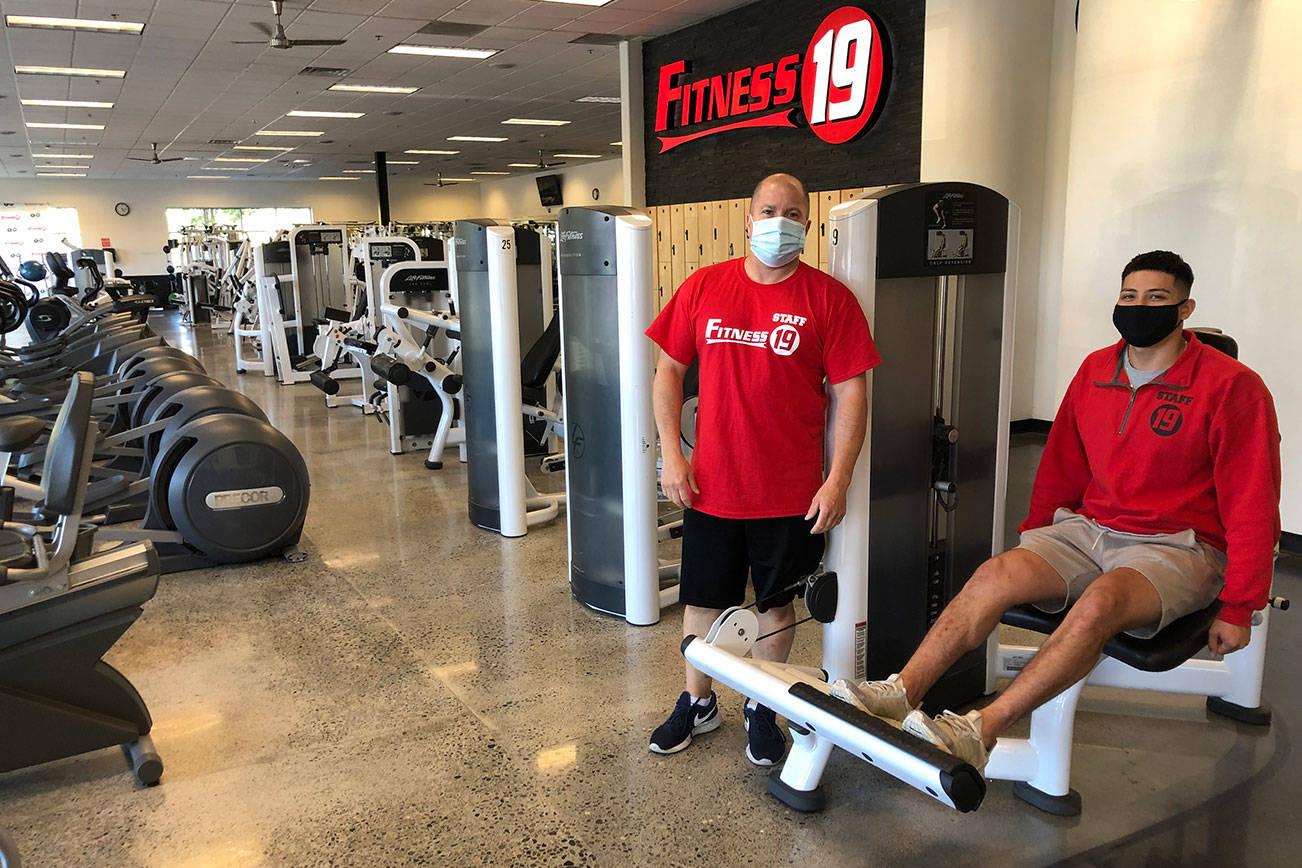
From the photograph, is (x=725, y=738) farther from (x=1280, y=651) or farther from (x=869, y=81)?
(x=869, y=81)

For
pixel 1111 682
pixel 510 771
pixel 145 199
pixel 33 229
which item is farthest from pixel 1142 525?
pixel 33 229

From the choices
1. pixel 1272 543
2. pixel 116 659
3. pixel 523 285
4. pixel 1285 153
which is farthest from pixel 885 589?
pixel 523 285

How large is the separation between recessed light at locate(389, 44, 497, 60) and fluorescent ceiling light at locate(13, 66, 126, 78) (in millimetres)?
3137

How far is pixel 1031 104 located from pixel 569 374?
15.5ft

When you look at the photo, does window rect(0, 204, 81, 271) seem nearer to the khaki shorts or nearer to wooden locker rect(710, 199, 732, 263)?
wooden locker rect(710, 199, 732, 263)

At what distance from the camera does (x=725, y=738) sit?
264cm

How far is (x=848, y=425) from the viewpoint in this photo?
7.47 feet

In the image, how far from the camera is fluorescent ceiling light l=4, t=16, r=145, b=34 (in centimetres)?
783

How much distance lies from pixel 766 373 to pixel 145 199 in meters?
26.5

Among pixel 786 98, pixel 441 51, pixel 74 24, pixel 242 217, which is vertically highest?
pixel 441 51

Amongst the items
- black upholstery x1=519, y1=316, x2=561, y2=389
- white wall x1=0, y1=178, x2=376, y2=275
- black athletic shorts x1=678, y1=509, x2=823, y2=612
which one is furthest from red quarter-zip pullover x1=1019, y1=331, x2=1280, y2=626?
white wall x1=0, y1=178, x2=376, y2=275

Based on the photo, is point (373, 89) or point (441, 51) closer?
point (441, 51)

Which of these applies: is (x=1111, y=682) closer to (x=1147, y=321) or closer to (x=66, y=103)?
(x=1147, y=321)

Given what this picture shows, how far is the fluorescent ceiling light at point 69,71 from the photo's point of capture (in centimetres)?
972
